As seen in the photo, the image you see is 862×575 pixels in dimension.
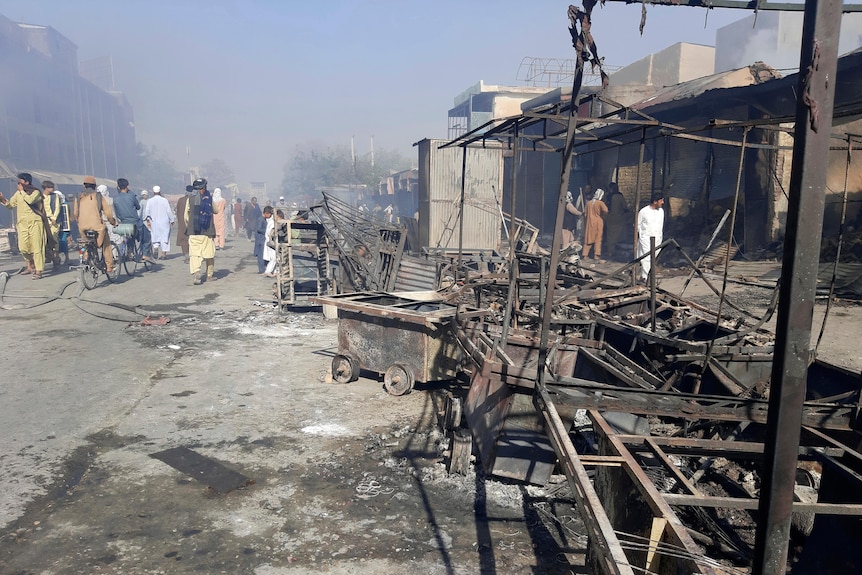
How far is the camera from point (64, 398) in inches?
223

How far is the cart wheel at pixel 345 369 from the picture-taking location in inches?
254

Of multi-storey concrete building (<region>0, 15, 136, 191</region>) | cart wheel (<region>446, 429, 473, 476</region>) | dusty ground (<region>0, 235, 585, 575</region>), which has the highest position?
multi-storey concrete building (<region>0, 15, 136, 191</region>)

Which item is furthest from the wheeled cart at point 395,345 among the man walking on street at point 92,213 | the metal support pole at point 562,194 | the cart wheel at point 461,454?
the man walking on street at point 92,213

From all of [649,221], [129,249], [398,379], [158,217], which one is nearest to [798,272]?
[398,379]

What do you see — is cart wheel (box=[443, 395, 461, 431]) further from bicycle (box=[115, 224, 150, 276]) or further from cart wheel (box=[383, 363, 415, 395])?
bicycle (box=[115, 224, 150, 276])

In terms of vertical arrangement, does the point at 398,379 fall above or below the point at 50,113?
below

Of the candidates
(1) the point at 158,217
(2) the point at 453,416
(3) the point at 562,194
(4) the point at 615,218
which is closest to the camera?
(3) the point at 562,194

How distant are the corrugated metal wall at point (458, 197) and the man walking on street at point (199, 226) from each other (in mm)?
6896

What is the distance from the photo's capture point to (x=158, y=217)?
16.1m

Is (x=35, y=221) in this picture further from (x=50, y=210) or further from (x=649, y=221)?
(x=649, y=221)

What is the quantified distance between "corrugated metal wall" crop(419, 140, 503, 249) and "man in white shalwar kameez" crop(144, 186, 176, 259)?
24.7 feet

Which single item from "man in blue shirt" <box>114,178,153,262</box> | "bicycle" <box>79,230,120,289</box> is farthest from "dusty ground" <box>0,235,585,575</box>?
"man in blue shirt" <box>114,178,153,262</box>

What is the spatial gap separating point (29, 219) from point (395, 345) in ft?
32.4

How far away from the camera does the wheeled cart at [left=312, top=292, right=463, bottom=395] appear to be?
6.05m
